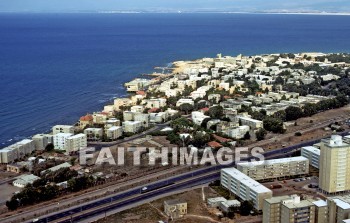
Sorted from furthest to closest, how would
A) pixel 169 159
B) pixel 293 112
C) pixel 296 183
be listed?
1. pixel 293 112
2. pixel 169 159
3. pixel 296 183

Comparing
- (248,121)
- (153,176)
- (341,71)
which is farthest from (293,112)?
(341,71)

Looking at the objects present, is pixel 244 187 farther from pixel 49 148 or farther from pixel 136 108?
pixel 136 108

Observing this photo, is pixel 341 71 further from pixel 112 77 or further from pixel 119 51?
pixel 119 51

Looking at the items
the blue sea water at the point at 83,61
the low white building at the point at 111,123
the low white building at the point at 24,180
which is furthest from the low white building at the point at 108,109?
the low white building at the point at 24,180

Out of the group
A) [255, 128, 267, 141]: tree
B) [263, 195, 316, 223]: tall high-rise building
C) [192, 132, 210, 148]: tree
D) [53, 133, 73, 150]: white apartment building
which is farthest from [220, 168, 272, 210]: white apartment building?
[53, 133, 73, 150]: white apartment building

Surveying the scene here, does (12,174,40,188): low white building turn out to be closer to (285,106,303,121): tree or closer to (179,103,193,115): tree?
(179,103,193,115): tree

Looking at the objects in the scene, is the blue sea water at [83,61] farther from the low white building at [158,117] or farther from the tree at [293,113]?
the tree at [293,113]

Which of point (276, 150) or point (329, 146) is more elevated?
point (329, 146)
